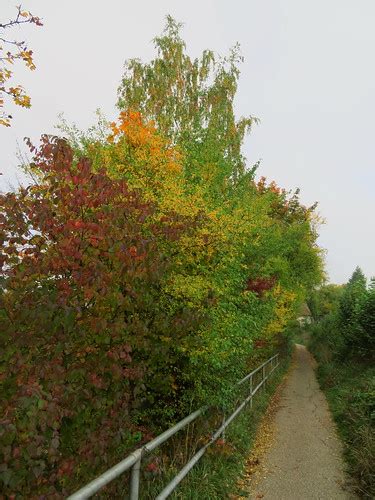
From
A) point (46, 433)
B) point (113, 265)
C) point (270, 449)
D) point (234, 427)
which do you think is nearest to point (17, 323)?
point (46, 433)

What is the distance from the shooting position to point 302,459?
7297 mm

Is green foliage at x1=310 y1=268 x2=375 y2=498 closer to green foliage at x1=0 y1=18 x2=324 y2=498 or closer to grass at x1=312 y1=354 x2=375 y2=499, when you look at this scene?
grass at x1=312 y1=354 x2=375 y2=499

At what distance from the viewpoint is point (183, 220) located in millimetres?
4863

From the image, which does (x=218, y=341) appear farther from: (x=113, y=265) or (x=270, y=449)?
(x=270, y=449)

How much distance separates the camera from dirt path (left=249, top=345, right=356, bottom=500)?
5.86 meters

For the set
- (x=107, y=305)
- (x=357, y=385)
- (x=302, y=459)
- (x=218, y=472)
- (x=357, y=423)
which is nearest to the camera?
(x=107, y=305)

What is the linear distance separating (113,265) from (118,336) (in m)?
0.61

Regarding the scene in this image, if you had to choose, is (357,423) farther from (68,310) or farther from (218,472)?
(68,310)

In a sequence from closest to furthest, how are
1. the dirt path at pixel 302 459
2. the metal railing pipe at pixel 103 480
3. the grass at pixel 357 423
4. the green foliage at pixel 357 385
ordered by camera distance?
the metal railing pipe at pixel 103 480 → the dirt path at pixel 302 459 → the grass at pixel 357 423 → the green foliage at pixel 357 385

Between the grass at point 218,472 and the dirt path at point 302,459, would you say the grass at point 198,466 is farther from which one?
the dirt path at point 302,459

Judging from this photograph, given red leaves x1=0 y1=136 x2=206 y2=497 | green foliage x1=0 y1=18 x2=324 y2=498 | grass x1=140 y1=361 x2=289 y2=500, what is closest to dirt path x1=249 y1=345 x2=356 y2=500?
grass x1=140 y1=361 x2=289 y2=500

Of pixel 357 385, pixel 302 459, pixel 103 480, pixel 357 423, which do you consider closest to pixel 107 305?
pixel 103 480

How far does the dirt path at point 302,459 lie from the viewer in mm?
5859

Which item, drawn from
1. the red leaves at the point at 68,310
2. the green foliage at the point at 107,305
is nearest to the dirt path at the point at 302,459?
the green foliage at the point at 107,305
